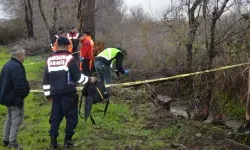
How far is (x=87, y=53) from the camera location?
12.5 m

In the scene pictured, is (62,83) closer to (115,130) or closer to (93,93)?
(93,93)

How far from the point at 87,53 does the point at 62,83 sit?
255 inches

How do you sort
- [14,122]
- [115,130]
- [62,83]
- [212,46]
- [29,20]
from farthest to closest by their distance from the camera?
1. [29,20]
2. [212,46]
3. [115,130]
4. [14,122]
5. [62,83]

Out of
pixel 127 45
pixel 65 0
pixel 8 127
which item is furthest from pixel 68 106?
pixel 65 0

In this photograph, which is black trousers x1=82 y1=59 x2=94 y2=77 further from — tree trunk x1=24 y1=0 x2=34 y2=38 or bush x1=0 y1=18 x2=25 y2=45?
bush x1=0 y1=18 x2=25 y2=45

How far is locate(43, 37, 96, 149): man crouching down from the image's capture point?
612 centimetres

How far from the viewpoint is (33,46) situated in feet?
84.3

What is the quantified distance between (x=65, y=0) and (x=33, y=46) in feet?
13.0

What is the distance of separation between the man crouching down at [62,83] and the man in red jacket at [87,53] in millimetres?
6160

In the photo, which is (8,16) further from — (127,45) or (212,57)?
(212,57)

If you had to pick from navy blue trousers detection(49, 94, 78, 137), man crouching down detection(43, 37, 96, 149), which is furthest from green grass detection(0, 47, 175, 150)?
man crouching down detection(43, 37, 96, 149)

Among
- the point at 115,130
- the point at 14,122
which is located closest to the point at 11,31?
the point at 115,130

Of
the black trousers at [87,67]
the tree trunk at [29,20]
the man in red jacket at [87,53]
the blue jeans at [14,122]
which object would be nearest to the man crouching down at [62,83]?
the blue jeans at [14,122]

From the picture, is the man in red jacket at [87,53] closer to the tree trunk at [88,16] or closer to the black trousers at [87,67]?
the black trousers at [87,67]
